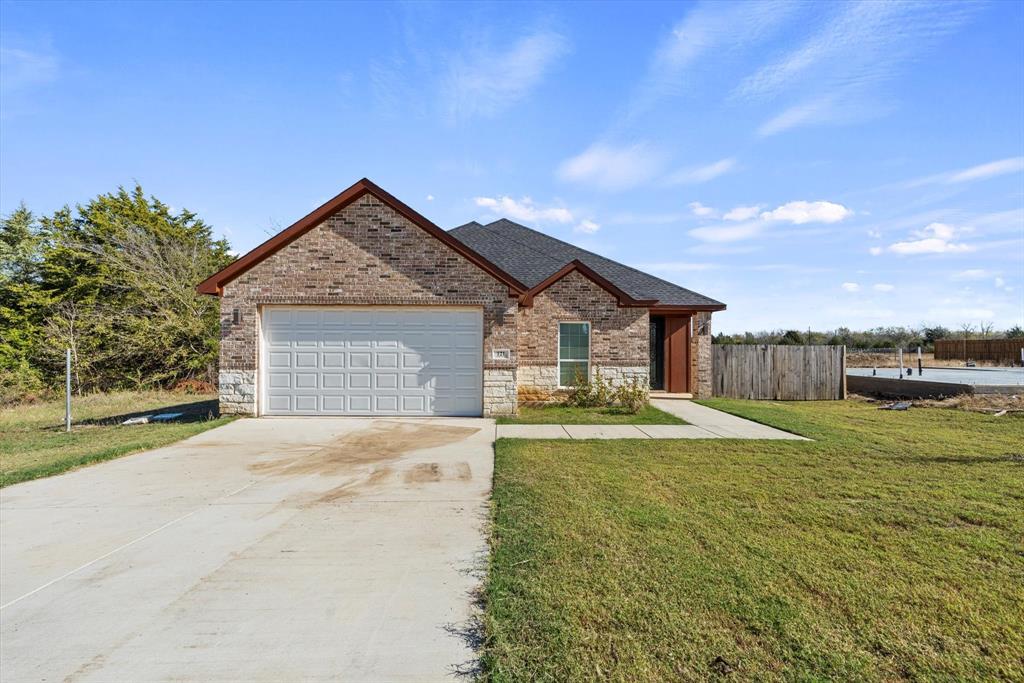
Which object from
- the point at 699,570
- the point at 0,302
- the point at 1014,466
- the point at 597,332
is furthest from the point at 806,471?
the point at 0,302

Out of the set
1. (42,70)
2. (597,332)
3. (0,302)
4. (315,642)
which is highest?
(42,70)

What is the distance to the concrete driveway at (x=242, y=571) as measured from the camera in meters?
2.96

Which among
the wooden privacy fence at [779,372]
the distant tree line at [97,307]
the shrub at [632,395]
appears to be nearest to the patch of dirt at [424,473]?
the shrub at [632,395]

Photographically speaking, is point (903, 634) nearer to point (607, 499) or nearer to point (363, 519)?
point (607, 499)

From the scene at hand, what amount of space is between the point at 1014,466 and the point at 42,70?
63.0ft

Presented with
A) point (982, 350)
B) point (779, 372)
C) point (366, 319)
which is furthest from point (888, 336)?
point (366, 319)

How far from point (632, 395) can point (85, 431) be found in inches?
482

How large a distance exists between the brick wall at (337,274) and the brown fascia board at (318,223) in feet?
0.39

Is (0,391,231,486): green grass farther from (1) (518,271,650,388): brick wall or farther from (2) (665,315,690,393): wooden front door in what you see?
(2) (665,315,690,393): wooden front door

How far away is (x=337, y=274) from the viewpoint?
1202 centimetres

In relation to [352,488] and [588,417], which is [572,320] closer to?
[588,417]

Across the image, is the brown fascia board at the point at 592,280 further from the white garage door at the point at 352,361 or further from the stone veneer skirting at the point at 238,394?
the stone veneer skirting at the point at 238,394

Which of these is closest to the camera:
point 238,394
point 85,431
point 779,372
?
point 85,431

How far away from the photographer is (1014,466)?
7.26m
